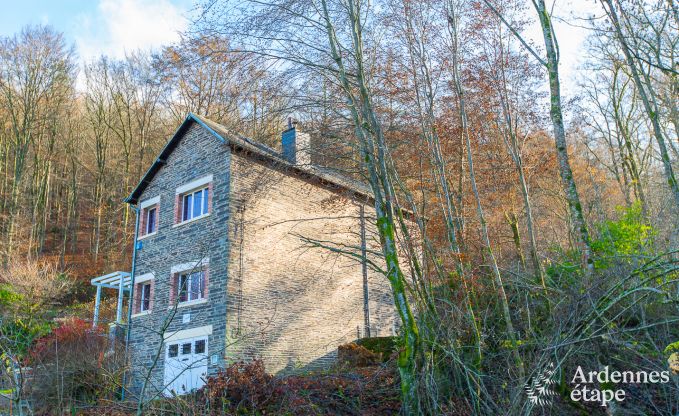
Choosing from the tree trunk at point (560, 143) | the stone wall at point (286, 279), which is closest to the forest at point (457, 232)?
the tree trunk at point (560, 143)

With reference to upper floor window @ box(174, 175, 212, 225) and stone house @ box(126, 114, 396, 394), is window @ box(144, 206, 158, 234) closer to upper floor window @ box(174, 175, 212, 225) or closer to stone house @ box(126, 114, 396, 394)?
stone house @ box(126, 114, 396, 394)

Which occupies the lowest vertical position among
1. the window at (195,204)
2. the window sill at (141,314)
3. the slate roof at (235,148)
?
the window sill at (141,314)

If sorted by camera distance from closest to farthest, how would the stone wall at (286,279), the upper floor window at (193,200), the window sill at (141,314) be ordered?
→ the stone wall at (286,279), the upper floor window at (193,200), the window sill at (141,314)

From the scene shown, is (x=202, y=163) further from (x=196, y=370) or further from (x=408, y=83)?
(x=408, y=83)

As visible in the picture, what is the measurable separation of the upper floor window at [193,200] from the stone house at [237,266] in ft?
0.13

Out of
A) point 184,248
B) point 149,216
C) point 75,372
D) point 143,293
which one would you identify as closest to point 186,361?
point 184,248

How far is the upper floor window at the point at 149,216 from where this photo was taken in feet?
59.8

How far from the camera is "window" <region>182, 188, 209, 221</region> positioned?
1627 cm

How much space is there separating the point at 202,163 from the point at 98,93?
59.3 ft

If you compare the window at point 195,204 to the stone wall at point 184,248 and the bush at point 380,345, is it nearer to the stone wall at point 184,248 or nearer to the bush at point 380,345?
the stone wall at point 184,248

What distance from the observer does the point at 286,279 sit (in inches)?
637

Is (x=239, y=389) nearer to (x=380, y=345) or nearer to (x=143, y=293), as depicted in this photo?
(x=380, y=345)

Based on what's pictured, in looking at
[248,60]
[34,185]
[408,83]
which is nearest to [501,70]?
[408,83]

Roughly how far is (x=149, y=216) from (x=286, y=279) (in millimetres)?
6068
